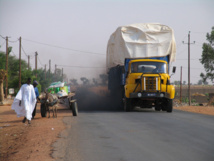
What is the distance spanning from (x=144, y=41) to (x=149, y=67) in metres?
2.44

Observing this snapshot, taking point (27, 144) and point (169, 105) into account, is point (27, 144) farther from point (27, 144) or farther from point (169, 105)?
point (169, 105)

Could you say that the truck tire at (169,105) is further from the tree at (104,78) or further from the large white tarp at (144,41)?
the tree at (104,78)

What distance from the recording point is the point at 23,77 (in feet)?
182

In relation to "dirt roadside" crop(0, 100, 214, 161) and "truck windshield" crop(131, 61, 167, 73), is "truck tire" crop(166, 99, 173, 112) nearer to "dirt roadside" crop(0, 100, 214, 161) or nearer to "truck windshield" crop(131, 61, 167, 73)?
"truck windshield" crop(131, 61, 167, 73)

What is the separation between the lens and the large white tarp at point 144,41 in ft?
73.2

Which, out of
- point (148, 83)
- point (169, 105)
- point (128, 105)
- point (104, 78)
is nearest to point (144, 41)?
point (148, 83)

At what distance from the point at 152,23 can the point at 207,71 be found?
153 feet

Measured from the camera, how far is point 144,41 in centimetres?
2252

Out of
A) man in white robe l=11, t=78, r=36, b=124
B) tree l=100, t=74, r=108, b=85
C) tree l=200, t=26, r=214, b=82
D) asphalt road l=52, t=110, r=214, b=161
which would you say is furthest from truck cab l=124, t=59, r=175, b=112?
tree l=200, t=26, r=214, b=82

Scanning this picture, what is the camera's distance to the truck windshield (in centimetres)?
2064

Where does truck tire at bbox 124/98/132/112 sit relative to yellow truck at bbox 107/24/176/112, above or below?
below

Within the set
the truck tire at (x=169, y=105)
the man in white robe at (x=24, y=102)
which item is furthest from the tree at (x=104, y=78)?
the man in white robe at (x=24, y=102)

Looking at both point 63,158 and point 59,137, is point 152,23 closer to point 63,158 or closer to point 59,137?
point 59,137

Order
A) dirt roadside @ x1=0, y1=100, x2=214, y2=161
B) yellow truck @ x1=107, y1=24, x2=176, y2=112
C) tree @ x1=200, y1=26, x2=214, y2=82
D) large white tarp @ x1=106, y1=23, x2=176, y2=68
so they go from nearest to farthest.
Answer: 1. dirt roadside @ x1=0, y1=100, x2=214, y2=161
2. yellow truck @ x1=107, y1=24, x2=176, y2=112
3. large white tarp @ x1=106, y1=23, x2=176, y2=68
4. tree @ x1=200, y1=26, x2=214, y2=82
